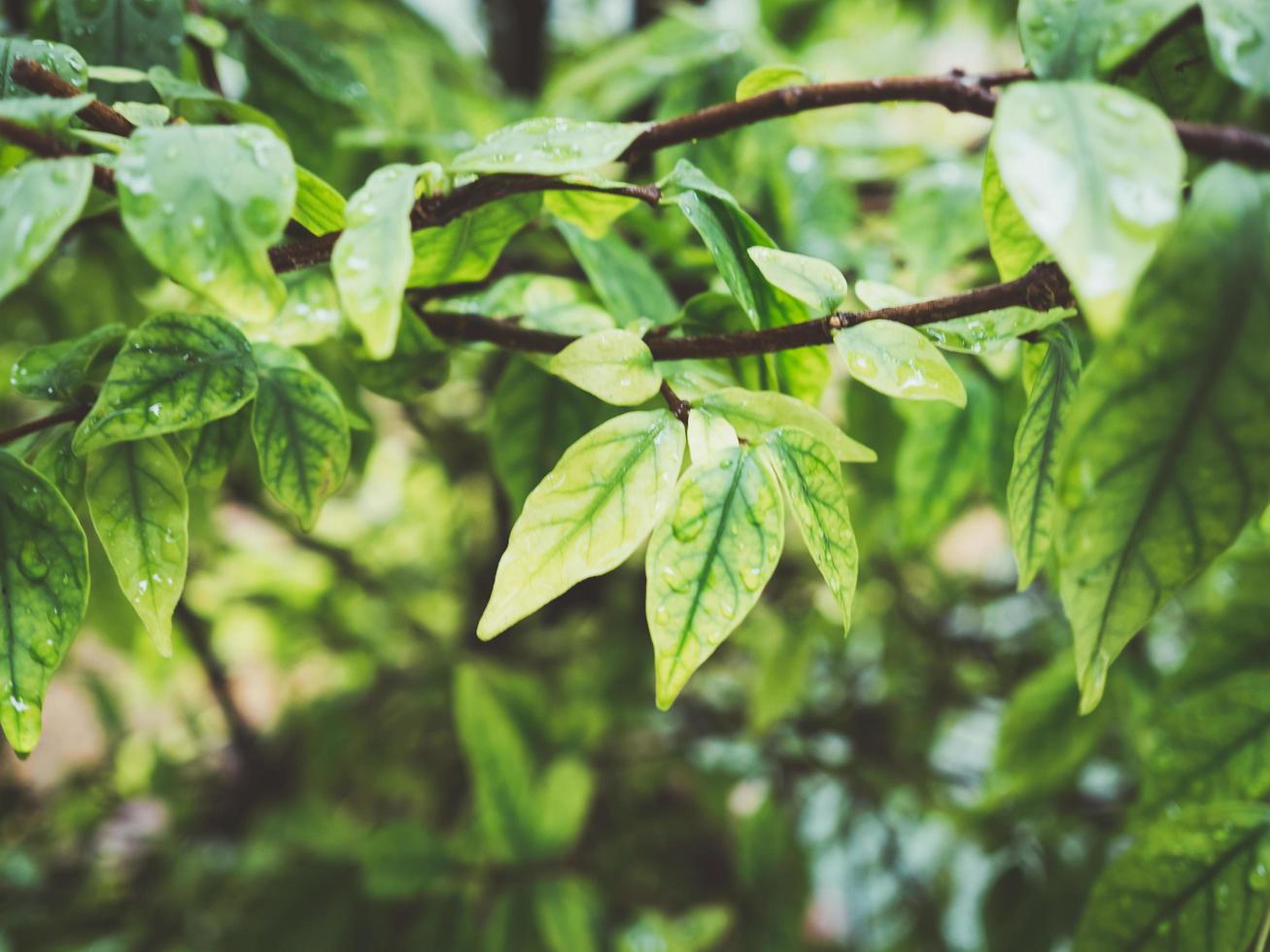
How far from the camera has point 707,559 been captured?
250 mm

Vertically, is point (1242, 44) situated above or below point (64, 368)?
above

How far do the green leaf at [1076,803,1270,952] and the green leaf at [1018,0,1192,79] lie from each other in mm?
340

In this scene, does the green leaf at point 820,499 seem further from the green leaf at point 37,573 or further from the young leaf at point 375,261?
the green leaf at point 37,573

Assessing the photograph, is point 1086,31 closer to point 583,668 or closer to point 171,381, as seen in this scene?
point 171,381

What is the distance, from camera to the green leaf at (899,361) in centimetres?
27

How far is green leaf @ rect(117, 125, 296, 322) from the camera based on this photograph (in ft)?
0.70

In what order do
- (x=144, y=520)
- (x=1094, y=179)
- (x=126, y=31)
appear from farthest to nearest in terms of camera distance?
(x=126, y=31)
(x=144, y=520)
(x=1094, y=179)

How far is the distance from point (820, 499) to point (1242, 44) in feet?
0.56

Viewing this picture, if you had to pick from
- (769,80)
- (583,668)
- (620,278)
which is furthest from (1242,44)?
(583,668)

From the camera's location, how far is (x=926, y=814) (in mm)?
989

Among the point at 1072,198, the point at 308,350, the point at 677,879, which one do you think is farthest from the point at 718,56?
the point at 677,879

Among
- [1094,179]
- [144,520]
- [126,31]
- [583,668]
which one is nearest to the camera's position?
[1094,179]

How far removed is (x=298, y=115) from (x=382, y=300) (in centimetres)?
38

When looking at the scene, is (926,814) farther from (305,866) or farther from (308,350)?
(308,350)
